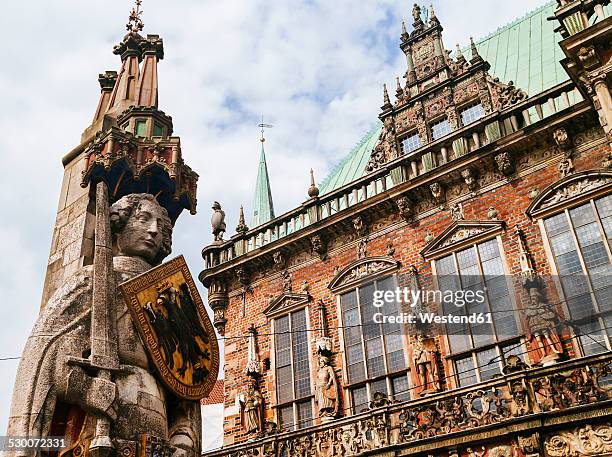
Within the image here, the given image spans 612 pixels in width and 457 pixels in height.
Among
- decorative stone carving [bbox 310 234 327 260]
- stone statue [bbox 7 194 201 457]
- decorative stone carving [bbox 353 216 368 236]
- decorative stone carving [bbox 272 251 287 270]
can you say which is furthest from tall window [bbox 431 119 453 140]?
stone statue [bbox 7 194 201 457]

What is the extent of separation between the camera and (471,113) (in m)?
15.0

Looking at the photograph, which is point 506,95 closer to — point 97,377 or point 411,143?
point 411,143

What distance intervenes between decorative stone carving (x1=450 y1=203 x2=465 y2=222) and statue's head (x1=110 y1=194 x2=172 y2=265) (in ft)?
27.7

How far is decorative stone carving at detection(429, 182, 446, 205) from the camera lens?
514 inches

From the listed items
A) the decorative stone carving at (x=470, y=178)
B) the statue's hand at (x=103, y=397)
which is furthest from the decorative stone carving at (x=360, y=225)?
the statue's hand at (x=103, y=397)

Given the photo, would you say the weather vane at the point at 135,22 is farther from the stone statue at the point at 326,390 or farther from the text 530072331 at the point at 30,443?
the stone statue at the point at 326,390

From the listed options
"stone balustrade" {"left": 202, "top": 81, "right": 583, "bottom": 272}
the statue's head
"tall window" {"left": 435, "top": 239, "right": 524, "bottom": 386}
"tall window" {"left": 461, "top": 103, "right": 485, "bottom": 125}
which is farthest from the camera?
"tall window" {"left": 461, "top": 103, "right": 485, "bottom": 125}

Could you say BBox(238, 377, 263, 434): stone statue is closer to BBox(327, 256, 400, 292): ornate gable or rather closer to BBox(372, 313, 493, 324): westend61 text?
BBox(327, 256, 400, 292): ornate gable

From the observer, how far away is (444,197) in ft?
43.1

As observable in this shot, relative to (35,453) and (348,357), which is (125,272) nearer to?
(35,453)

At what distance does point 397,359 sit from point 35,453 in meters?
9.35

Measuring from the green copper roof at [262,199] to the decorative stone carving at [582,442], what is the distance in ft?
61.2

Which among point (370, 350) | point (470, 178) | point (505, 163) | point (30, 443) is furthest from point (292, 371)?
point (30, 443)

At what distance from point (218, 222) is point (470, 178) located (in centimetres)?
773
